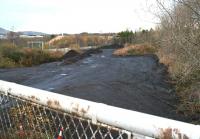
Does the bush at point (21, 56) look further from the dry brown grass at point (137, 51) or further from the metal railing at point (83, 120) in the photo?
the metal railing at point (83, 120)

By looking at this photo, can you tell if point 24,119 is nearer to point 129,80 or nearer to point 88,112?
point 88,112

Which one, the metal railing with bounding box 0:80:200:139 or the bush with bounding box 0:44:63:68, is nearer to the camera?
the metal railing with bounding box 0:80:200:139

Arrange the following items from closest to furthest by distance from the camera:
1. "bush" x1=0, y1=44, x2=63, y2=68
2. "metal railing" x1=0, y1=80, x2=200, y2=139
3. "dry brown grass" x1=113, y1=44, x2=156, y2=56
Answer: "metal railing" x1=0, y1=80, x2=200, y2=139
"bush" x1=0, y1=44, x2=63, y2=68
"dry brown grass" x1=113, y1=44, x2=156, y2=56

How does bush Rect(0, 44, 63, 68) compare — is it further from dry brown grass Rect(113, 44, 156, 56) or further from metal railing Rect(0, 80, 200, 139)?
metal railing Rect(0, 80, 200, 139)

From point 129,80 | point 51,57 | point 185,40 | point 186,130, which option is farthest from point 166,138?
point 51,57

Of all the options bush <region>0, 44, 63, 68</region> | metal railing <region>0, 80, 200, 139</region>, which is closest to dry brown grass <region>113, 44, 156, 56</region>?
bush <region>0, 44, 63, 68</region>

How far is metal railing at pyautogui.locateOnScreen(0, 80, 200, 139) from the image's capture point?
62.0 inches

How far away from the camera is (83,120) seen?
2.17 metres

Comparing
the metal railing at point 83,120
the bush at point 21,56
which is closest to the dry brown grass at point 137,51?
the bush at point 21,56

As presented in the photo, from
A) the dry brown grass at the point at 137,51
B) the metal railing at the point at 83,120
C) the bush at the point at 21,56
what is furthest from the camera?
the dry brown grass at the point at 137,51

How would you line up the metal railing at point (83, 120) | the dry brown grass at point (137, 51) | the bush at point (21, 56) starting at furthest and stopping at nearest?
the dry brown grass at point (137, 51)
the bush at point (21, 56)
the metal railing at point (83, 120)

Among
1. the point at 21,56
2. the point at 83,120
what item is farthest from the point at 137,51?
the point at 83,120

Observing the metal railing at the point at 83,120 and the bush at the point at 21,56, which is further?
the bush at the point at 21,56

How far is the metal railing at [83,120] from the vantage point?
1.57 metres
